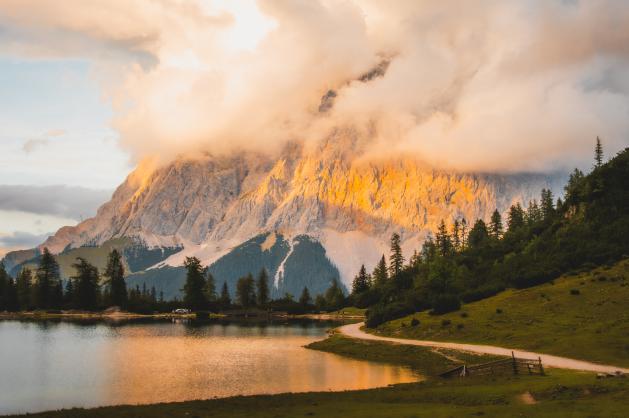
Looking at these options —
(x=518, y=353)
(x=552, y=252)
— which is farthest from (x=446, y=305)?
(x=518, y=353)

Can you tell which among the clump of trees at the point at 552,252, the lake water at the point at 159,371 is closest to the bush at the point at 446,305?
the clump of trees at the point at 552,252

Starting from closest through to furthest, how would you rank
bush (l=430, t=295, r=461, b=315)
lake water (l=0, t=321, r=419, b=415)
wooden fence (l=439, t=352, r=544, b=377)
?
lake water (l=0, t=321, r=419, b=415)
wooden fence (l=439, t=352, r=544, b=377)
bush (l=430, t=295, r=461, b=315)

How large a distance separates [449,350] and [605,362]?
20.8m

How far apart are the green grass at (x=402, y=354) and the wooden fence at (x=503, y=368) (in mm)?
6505

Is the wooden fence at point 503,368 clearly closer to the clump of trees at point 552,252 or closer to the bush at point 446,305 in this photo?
the bush at point 446,305

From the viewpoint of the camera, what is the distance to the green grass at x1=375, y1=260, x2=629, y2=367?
6962 centimetres

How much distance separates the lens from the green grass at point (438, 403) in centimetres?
3816

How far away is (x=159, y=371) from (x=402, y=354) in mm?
31282

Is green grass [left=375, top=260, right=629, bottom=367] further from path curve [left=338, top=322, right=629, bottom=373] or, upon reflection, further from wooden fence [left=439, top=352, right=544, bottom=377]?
wooden fence [left=439, top=352, right=544, bottom=377]

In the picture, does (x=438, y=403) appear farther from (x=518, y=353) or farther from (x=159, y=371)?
(x=159, y=371)

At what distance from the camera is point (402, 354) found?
81.4 meters

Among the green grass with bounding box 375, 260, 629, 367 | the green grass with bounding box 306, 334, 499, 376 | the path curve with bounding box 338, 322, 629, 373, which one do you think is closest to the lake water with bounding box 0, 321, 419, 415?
Answer: the green grass with bounding box 306, 334, 499, 376

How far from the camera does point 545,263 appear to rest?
119000 mm

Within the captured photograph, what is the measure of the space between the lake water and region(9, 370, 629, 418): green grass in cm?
693
